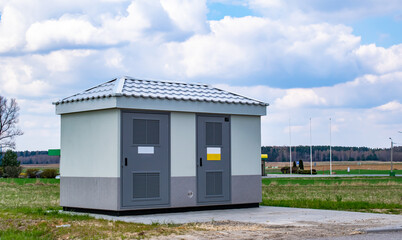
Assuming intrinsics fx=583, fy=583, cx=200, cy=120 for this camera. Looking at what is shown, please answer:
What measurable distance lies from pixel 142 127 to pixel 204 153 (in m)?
2.05

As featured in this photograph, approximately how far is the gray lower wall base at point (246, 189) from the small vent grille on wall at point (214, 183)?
1.66 feet

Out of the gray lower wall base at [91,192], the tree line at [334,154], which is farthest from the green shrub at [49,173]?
the tree line at [334,154]

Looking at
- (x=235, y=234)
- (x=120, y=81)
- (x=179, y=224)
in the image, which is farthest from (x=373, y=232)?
(x=120, y=81)

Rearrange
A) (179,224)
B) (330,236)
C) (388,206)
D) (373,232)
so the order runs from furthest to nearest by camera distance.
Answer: (388,206), (179,224), (373,232), (330,236)

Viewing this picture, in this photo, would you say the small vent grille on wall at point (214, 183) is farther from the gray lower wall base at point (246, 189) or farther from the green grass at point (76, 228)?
the green grass at point (76, 228)

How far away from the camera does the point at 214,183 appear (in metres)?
16.1

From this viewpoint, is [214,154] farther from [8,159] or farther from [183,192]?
[8,159]

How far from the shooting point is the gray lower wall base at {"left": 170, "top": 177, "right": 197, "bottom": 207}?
15305 mm

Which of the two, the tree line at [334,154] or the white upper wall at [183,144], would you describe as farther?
the tree line at [334,154]

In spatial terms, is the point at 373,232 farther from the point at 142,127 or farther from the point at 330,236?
the point at 142,127

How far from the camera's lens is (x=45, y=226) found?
11.8 m

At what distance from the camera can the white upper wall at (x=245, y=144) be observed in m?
16.6

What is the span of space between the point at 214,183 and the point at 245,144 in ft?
5.15

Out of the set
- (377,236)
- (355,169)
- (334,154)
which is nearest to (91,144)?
(377,236)
